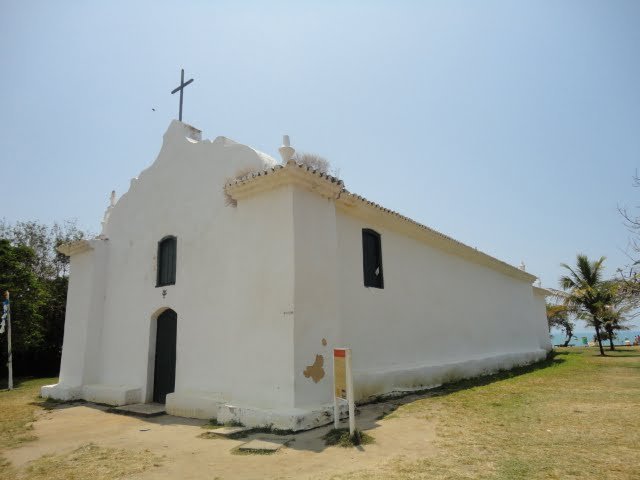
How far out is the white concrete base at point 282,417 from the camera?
6.33m

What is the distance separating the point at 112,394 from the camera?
9.96m

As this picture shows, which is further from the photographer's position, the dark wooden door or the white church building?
the dark wooden door

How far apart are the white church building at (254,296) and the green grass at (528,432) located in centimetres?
155

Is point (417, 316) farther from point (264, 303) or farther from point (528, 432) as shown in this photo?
point (528, 432)

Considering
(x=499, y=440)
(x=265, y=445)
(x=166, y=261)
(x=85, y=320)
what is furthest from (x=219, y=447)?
(x=85, y=320)

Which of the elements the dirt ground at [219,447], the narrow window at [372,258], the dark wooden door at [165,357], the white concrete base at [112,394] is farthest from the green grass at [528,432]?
the white concrete base at [112,394]

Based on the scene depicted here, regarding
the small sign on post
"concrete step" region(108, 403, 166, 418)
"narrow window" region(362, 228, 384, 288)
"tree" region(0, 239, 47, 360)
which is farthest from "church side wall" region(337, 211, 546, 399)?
"tree" region(0, 239, 47, 360)

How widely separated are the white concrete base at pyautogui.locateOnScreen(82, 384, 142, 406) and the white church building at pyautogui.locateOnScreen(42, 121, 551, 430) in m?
0.05

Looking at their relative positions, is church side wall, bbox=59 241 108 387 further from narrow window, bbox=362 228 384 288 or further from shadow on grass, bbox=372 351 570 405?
shadow on grass, bbox=372 351 570 405

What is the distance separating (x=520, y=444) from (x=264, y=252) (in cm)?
491

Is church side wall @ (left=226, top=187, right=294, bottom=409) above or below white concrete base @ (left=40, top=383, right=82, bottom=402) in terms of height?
above

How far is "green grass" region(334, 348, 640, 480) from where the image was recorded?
4285mm

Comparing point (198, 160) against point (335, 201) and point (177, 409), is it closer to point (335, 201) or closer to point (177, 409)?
point (335, 201)

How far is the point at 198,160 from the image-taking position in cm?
999
